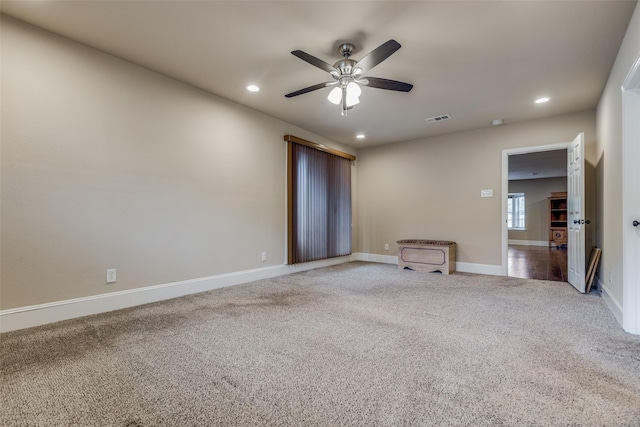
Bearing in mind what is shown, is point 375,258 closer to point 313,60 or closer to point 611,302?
point 611,302

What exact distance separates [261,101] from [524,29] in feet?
9.94

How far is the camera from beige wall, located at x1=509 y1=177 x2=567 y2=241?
1044cm

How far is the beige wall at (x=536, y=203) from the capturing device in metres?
10.4

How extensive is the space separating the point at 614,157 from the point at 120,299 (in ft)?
16.8

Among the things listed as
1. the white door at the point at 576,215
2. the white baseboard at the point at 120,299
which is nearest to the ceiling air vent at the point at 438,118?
the white door at the point at 576,215

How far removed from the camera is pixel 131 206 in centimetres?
311

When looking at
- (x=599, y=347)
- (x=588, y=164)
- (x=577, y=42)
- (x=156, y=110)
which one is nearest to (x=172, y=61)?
(x=156, y=110)

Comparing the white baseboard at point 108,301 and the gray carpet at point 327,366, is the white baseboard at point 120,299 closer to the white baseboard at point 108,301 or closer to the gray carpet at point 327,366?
the white baseboard at point 108,301

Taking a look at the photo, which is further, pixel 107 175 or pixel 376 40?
pixel 107 175

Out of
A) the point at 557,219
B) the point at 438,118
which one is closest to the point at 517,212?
the point at 557,219

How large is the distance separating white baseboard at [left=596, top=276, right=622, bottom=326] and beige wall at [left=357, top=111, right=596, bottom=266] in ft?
4.94

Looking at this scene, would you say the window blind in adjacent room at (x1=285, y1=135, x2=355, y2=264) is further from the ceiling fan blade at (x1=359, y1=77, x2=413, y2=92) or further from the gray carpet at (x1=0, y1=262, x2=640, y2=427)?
the ceiling fan blade at (x1=359, y1=77, x2=413, y2=92)

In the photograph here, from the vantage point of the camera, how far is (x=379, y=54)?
2.35m

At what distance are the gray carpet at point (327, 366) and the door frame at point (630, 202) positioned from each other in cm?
22
